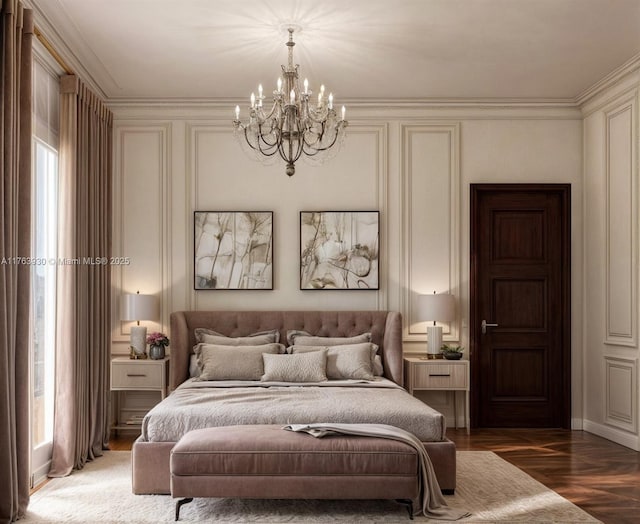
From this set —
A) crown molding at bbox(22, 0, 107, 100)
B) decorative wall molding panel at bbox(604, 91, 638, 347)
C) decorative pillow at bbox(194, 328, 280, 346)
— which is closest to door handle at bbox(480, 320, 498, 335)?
A: decorative wall molding panel at bbox(604, 91, 638, 347)

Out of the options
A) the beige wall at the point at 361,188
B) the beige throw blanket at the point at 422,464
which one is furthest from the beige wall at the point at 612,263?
the beige throw blanket at the point at 422,464

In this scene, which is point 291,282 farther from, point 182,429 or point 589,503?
point 589,503

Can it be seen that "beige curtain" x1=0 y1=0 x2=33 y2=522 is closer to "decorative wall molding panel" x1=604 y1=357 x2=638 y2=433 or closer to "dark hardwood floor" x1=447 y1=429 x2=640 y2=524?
"dark hardwood floor" x1=447 y1=429 x2=640 y2=524

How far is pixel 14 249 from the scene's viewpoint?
3721 mm

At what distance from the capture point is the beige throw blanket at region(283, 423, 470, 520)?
3.77 metres

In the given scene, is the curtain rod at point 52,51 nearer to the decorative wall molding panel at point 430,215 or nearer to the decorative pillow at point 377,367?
the decorative wall molding panel at point 430,215

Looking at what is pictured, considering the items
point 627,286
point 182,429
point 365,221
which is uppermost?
point 365,221

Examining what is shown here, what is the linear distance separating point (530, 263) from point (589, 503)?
112 inches

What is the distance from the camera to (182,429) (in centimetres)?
416

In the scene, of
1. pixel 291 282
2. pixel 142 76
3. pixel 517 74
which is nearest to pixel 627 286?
pixel 517 74

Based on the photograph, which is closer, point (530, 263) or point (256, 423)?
point (256, 423)

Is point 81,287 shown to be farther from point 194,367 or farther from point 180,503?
point 180,503

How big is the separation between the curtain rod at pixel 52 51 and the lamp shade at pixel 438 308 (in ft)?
11.2

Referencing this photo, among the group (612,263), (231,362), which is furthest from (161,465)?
(612,263)
